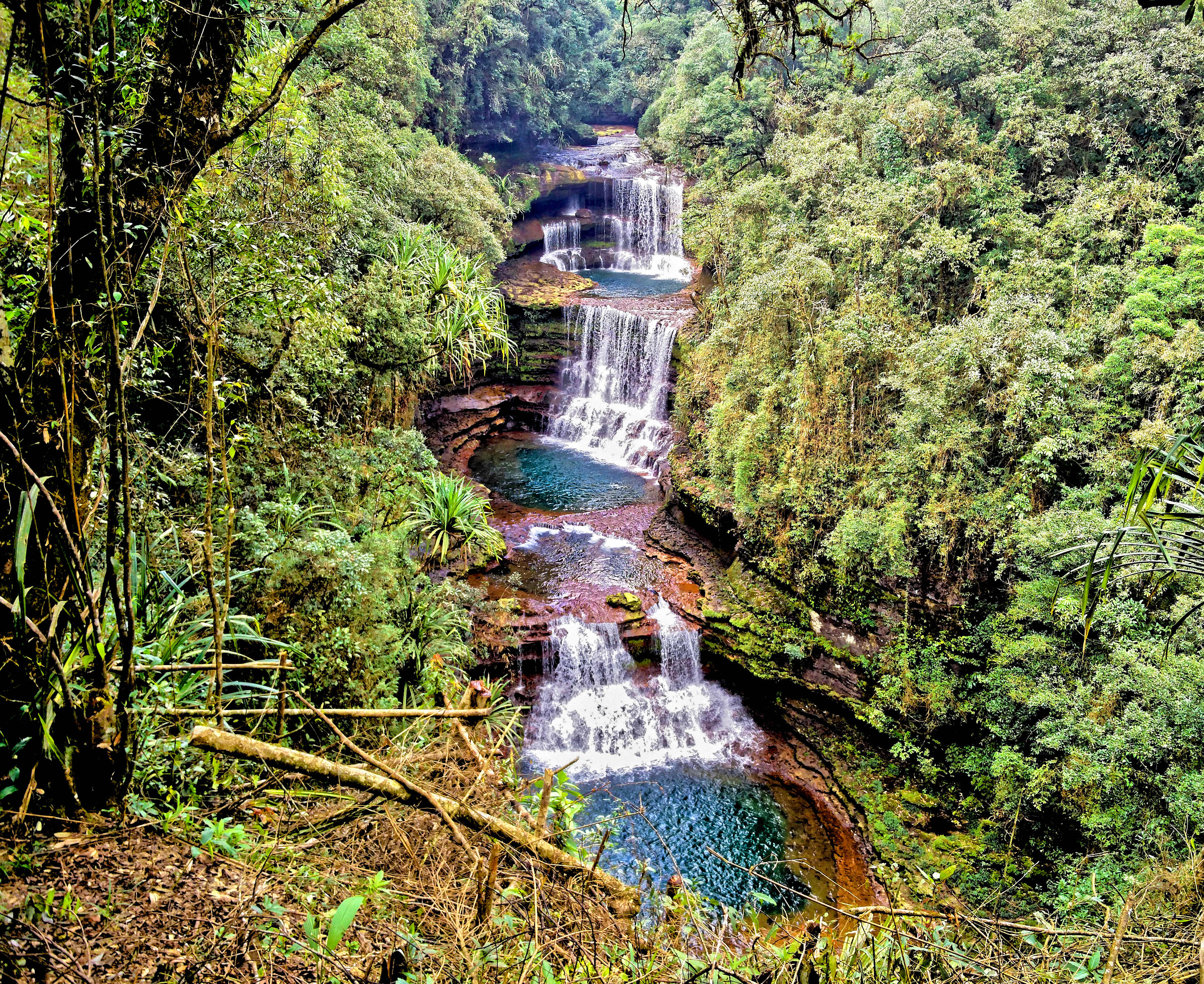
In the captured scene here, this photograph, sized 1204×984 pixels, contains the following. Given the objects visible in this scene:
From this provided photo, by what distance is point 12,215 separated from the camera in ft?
9.02

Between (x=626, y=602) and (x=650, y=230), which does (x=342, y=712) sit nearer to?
(x=626, y=602)

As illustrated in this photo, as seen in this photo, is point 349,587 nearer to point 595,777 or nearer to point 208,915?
point 208,915

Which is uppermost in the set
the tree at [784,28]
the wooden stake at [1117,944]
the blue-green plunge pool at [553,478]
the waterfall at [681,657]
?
the tree at [784,28]

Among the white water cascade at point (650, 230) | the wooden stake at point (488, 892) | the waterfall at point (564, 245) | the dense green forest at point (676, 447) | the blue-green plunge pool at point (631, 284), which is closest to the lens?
the dense green forest at point (676, 447)

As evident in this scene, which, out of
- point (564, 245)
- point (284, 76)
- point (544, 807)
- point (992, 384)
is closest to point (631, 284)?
point (564, 245)

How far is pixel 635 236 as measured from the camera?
2427 cm

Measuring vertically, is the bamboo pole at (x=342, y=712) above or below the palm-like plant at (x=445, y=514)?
above

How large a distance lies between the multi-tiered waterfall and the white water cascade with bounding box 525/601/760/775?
14.8 metres

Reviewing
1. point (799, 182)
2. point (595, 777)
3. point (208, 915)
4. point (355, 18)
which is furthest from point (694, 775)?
point (355, 18)

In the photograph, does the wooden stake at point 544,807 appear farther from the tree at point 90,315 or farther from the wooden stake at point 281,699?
the tree at point 90,315

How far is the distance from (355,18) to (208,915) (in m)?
16.1

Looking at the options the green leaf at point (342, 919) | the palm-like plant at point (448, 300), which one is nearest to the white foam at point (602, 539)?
the palm-like plant at point (448, 300)

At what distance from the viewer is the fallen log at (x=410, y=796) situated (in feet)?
8.53

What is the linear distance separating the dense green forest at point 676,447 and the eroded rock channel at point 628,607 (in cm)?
73
